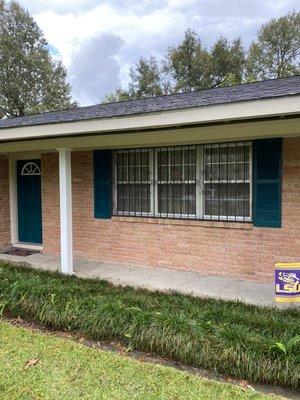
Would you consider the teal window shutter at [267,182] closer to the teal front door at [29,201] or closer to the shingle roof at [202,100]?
the shingle roof at [202,100]

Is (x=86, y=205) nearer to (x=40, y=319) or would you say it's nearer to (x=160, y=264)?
(x=160, y=264)

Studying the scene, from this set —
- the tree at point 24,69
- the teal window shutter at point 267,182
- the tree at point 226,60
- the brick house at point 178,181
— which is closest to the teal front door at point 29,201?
the brick house at point 178,181

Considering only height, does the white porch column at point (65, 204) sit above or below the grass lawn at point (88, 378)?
above

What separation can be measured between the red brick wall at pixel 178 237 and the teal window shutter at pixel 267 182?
102mm

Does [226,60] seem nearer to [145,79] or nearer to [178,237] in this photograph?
[145,79]

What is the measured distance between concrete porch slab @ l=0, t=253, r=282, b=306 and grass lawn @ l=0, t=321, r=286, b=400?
1958mm

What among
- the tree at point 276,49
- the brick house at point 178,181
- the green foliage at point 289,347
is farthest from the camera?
the tree at point 276,49

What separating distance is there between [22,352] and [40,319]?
724 mm

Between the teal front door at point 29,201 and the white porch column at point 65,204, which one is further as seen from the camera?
the teal front door at point 29,201

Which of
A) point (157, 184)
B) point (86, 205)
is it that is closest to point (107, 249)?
point (86, 205)

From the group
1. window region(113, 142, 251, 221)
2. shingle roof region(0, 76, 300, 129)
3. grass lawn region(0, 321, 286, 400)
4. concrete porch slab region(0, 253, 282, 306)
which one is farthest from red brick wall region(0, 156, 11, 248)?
grass lawn region(0, 321, 286, 400)

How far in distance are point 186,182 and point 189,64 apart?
22555 millimetres

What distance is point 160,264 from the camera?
7020mm

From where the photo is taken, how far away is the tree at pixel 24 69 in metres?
25.1
